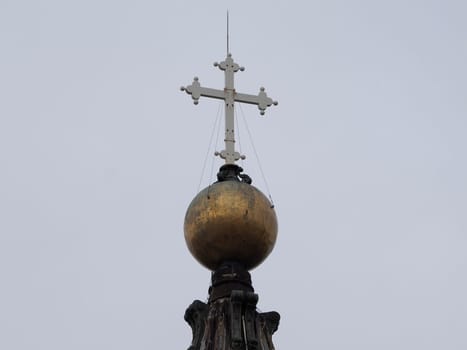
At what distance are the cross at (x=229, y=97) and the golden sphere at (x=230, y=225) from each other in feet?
2.88

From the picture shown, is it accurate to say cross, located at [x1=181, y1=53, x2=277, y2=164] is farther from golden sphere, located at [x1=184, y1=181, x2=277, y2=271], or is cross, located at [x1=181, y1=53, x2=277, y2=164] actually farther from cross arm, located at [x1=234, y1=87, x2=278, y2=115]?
golden sphere, located at [x1=184, y1=181, x2=277, y2=271]

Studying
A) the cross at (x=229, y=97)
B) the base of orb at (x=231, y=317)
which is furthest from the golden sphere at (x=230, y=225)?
the cross at (x=229, y=97)

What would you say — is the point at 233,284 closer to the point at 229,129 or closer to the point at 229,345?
the point at 229,345

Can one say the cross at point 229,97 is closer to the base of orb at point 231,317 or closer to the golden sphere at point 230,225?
the golden sphere at point 230,225

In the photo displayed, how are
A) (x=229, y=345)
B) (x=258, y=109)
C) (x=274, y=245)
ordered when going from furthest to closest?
(x=258, y=109)
(x=274, y=245)
(x=229, y=345)

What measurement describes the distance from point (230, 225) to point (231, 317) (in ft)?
5.06

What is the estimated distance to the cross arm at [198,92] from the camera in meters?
20.5

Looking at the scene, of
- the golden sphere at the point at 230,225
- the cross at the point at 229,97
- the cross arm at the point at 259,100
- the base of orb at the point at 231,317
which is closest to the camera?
the base of orb at the point at 231,317

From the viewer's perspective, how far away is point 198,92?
20.5 m

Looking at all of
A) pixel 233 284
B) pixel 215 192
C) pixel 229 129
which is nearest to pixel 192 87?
pixel 229 129

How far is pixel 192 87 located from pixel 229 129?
1081 mm

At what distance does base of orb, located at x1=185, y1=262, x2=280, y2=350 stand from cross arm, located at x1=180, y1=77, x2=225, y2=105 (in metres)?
3.20

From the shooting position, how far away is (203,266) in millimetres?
19734

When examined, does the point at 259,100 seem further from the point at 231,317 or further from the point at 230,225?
the point at 231,317
